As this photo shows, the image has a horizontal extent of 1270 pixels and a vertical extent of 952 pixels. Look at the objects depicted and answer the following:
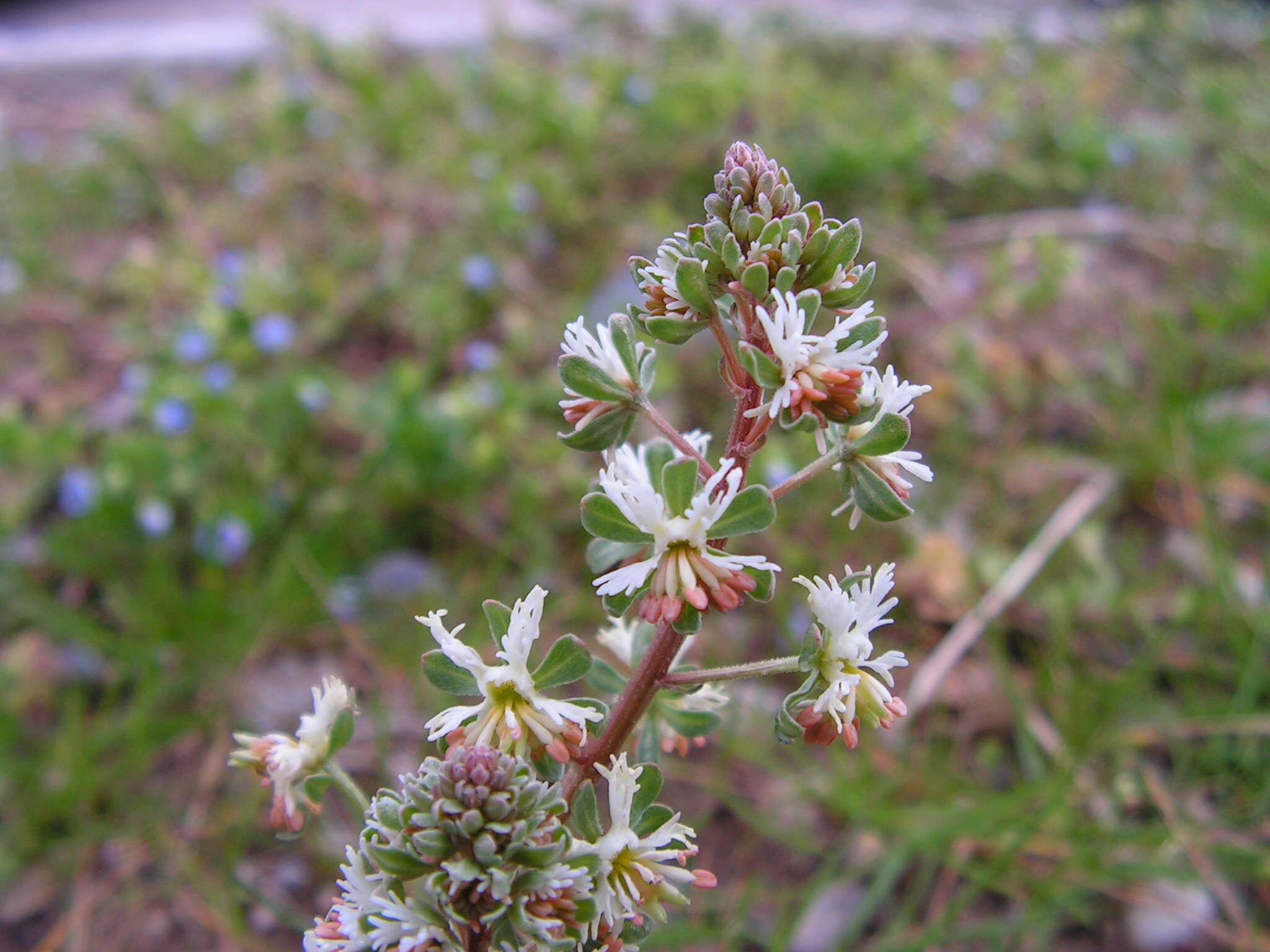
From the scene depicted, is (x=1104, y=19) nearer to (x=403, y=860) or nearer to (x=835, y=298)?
(x=835, y=298)

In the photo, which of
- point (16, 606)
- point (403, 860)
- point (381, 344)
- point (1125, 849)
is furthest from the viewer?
point (381, 344)

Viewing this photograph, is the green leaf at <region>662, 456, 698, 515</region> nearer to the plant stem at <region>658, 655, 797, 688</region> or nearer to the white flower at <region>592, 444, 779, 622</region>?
the white flower at <region>592, 444, 779, 622</region>

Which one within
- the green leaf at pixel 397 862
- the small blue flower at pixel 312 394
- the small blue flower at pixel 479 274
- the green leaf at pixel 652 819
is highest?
the green leaf at pixel 397 862

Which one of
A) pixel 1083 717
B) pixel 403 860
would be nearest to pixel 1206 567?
pixel 1083 717

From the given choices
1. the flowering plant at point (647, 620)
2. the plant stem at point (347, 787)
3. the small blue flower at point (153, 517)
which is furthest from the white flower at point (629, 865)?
the small blue flower at point (153, 517)

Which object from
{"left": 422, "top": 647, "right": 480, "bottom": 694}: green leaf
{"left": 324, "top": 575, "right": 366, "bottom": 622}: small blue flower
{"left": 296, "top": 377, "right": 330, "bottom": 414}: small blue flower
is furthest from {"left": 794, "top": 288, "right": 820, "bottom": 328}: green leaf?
{"left": 296, "top": 377, "right": 330, "bottom": 414}: small blue flower

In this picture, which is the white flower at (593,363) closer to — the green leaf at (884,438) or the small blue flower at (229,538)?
the green leaf at (884,438)
